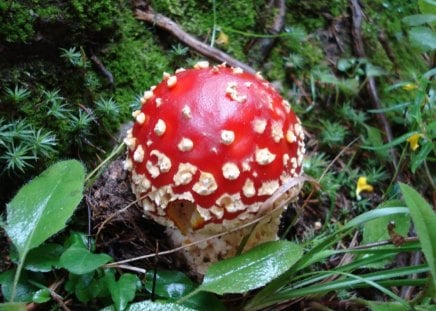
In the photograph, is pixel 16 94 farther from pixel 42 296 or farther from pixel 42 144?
pixel 42 296

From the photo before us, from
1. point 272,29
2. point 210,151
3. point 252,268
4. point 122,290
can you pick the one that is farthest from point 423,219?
point 272,29

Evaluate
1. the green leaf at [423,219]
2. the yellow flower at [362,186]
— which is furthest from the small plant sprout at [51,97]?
the yellow flower at [362,186]

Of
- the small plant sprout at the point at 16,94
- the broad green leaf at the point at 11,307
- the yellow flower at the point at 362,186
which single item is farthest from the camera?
the yellow flower at the point at 362,186

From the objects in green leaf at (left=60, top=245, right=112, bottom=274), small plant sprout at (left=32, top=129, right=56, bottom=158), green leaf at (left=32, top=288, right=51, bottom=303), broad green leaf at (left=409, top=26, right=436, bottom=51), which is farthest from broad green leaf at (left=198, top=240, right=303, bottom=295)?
broad green leaf at (left=409, top=26, right=436, bottom=51)

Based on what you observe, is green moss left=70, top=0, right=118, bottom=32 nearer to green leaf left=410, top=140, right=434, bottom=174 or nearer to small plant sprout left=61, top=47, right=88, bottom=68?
small plant sprout left=61, top=47, right=88, bottom=68

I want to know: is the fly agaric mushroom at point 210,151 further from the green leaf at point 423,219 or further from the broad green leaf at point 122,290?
the green leaf at point 423,219

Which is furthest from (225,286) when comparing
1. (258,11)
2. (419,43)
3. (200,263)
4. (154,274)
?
(258,11)

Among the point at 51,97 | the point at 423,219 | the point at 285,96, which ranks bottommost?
the point at 285,96
